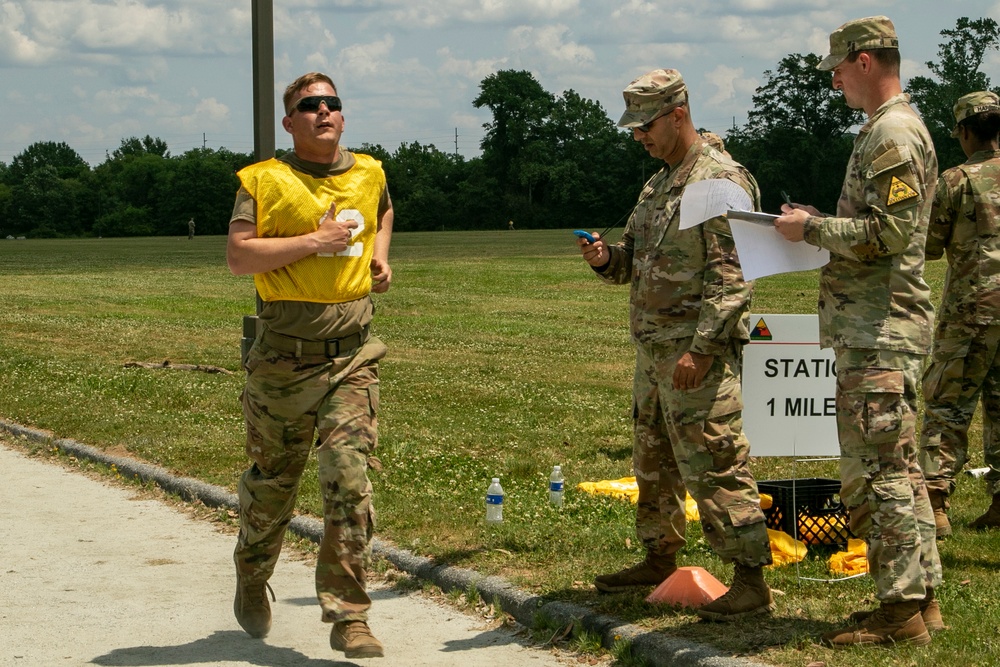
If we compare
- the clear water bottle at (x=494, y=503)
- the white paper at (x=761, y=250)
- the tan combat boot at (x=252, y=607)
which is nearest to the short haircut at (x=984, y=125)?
the white paper at (x=761, y=250)

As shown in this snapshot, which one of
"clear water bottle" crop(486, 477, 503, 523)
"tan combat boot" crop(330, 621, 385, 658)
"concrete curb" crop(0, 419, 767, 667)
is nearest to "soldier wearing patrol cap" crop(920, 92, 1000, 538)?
"clear water bottle" crop(486, 477, 503, 523)

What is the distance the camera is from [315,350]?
222 inches

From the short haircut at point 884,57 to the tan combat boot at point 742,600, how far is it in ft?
6.99

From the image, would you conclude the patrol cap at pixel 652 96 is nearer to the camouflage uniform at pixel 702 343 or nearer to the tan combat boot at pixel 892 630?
the camouflage uniform at pixel 702 343

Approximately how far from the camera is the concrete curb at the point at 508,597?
533cm

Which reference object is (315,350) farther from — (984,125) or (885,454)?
(984,125)

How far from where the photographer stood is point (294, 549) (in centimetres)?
763

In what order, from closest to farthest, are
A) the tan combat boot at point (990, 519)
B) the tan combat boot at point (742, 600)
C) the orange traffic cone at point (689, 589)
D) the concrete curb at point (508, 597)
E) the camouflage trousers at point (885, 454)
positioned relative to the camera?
1. the camouflage trousers at point (885, 454)
2. the concrete curb at point (508, 597)
3. the tan combat boot at point (742, 600)
4. the orange traffic cone at point (689, 589)
5. the tan combat boot at point (990, 519)

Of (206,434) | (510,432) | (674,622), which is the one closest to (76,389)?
(206,434)

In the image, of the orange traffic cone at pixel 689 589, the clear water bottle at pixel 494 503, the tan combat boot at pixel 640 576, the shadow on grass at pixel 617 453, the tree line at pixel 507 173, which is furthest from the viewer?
the tree line at pixel 507 173

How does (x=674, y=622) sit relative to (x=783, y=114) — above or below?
below

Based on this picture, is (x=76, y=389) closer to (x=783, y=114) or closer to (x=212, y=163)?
(x=783, y=114)

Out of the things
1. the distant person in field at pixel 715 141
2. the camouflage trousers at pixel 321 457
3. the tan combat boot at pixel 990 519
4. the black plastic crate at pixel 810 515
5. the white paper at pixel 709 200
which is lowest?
the tan combat boot at pixel 990 519

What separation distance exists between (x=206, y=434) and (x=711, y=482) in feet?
19.9
